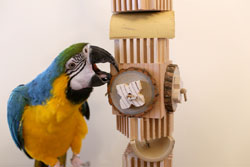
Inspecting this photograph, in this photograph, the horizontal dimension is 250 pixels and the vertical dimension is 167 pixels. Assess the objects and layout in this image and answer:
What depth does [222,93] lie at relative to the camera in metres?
1.22

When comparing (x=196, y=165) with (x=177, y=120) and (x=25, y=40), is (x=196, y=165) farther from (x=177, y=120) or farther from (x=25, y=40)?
(x=25, y=40)

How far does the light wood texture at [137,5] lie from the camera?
2.54ft

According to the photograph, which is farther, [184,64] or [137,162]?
[184,64]

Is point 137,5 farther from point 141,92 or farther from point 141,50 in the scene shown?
point 141,92

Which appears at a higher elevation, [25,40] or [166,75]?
[25,40]

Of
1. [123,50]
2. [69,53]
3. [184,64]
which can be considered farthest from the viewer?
[184,64]

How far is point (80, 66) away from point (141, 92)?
0.19 m

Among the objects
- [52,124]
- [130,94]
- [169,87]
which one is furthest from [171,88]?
[52,124]

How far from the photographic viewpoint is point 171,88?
817 mm

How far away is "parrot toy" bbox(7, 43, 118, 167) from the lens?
2.40 feet

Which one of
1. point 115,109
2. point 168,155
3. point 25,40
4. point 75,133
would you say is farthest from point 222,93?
point 25,40

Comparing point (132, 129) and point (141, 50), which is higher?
point (141, 50)

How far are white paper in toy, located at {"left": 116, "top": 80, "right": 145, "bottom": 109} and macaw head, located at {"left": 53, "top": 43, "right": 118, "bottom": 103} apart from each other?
0.27 feet

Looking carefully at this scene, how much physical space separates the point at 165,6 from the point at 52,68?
37 cm
